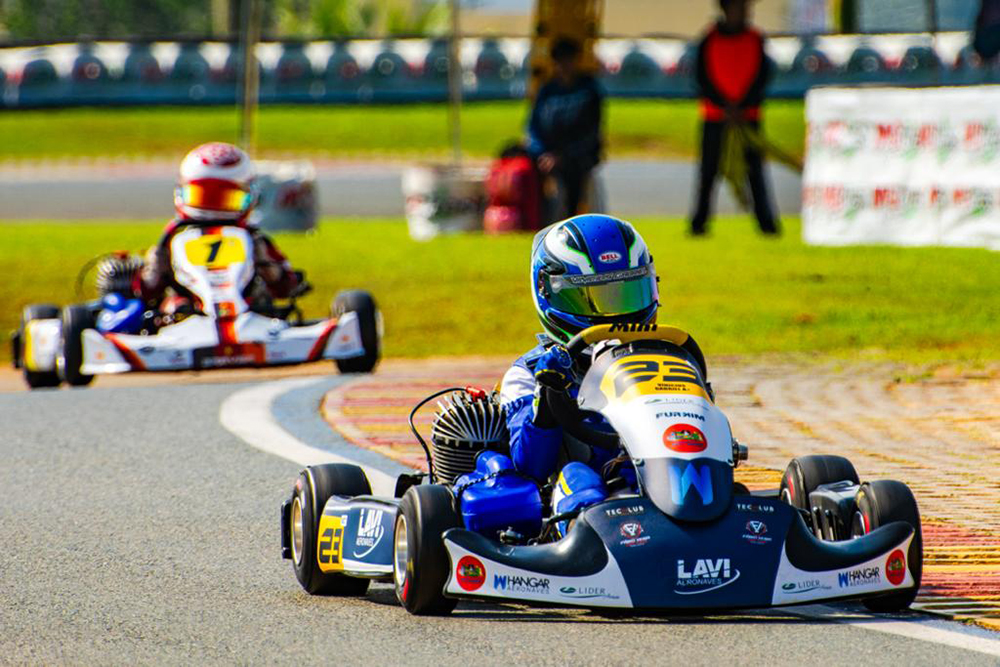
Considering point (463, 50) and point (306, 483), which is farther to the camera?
point (463, 50)

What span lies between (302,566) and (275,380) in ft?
16.7

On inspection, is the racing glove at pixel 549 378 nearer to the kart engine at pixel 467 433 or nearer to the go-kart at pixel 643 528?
the go-kart at pixel 643 528

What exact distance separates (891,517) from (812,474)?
1.39ft

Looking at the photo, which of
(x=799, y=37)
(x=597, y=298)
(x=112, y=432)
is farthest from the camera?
(x=799, y=37)

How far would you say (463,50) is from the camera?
3638cm

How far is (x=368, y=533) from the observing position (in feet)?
17.4

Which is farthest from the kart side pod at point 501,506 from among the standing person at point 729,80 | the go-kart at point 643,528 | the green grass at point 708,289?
the standing person at point 729,80

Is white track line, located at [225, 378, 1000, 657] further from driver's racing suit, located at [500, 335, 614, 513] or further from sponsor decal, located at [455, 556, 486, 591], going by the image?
sponsor decal, located at [455, 556, 486, 591]

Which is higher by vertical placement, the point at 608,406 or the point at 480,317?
the point at 608,406

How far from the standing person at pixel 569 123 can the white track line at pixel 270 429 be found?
8.34 meters

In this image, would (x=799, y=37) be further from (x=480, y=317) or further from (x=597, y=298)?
(x=597, y=298)

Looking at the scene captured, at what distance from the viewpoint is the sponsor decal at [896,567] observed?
4926 mm

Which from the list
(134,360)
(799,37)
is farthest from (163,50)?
(134,360)

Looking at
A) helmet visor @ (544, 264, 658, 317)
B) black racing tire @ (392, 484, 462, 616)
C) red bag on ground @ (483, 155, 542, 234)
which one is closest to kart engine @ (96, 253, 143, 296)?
helmet visor @ (544, 264, 658, 317)
